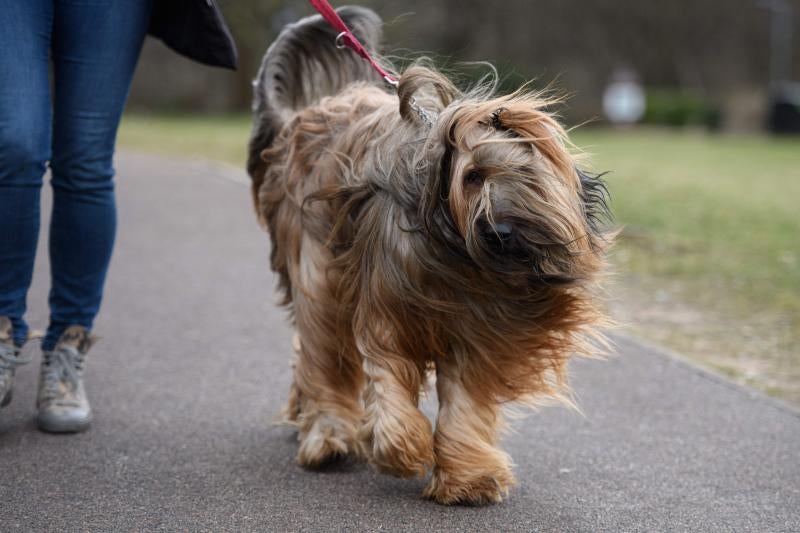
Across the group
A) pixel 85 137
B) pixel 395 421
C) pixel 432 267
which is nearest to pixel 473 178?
pixel 432 267

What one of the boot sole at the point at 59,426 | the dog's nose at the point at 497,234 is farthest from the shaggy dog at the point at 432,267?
the boot sole at the point at 59,426

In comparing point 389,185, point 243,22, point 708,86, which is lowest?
point 708,86

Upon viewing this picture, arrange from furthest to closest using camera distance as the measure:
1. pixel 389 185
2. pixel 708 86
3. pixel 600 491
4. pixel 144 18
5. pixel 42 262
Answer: pixel 708 86 → pixel 42 262 → pixel 144 18 → pixel 600 491 → pixel 389 185

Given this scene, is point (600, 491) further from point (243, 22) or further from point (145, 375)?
point (243, 22)

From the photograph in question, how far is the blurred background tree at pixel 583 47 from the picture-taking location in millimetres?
30516

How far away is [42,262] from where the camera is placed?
25.0 ft

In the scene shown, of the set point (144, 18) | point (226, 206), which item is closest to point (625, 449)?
point (144, 18)

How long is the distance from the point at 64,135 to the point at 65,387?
36.7 inches

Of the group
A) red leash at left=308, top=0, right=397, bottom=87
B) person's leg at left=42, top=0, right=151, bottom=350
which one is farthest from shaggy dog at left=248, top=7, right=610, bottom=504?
person's leg at left=42, top=0, right=151, bottom=350

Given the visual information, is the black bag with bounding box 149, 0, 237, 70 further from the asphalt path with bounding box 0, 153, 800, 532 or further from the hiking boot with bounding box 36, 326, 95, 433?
the asphalt path with bounding box 0, 153, 800, 532

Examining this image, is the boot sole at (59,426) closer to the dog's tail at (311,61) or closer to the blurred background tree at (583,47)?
the dog's tail at (311,61)

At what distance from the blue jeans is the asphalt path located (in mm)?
546

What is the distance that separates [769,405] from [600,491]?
57.9 inches

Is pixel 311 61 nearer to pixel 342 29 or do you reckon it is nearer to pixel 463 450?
pixel 342 29
